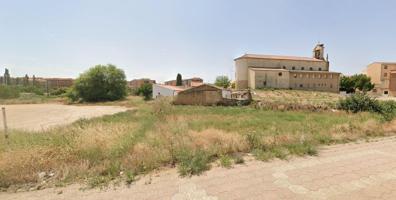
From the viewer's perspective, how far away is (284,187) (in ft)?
11.7

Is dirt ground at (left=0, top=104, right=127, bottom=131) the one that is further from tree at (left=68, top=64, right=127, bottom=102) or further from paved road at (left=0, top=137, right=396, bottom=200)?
tree at (left=68, top=64, right=127, bottom=102)

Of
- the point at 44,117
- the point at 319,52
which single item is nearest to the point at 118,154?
the point at 44,117

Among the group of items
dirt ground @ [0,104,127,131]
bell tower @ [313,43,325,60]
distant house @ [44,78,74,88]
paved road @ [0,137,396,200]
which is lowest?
dirt ground @ [0,104,127,131]

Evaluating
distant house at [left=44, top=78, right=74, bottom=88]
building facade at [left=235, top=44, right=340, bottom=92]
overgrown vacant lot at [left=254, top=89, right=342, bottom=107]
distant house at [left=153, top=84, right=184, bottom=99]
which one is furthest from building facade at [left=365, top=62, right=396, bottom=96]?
distant house at [left=44, top=78, right=74, bottom=88]

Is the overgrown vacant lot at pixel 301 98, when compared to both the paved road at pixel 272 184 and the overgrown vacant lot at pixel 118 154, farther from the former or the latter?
the paved road at pixel 272 184

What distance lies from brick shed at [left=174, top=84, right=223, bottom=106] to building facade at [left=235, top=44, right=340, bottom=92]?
2067 cm

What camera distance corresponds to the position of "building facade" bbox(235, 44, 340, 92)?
45469mm

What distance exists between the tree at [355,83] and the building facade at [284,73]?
6783 millimetres

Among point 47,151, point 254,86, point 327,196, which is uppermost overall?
point 254,86

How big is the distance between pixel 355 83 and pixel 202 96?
152 feet

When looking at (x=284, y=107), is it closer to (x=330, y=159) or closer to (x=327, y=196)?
(x=330, y=159)

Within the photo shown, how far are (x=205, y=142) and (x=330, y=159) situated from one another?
3090 millimetres

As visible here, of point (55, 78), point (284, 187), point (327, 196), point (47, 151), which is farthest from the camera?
point (55, 78)

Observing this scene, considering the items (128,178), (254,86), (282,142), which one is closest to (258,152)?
(282,142)
